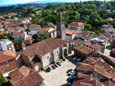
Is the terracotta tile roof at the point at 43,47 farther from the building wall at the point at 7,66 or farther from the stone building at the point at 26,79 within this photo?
the stone building at the point at 26,79

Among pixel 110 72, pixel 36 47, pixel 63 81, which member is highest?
pixel 36 47

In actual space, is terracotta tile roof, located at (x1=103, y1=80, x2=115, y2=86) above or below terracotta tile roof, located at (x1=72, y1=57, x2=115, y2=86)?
below

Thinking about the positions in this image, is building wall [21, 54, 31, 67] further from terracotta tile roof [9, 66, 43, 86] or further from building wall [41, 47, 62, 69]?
terracotta tile roof [9, 66, 43, 86]

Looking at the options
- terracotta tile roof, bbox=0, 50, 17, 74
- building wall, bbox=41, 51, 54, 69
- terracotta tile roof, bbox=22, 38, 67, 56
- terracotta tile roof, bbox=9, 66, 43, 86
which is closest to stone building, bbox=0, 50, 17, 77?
terracotta tile roof, bbox=0, 50, 17, 74

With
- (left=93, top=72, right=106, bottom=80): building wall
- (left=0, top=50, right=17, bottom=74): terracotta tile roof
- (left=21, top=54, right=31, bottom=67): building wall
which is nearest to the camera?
(left=93, top=72, right=106, bottom=80): building wall

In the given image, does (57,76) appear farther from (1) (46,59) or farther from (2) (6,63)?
(2) (6,63)

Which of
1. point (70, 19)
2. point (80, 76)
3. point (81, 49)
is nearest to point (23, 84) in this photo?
point (80, 76)

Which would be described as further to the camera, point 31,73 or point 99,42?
point 99,42

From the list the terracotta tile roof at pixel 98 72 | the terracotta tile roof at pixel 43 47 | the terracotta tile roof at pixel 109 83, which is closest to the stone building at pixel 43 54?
the terracotta tile roof at pixel 43 47

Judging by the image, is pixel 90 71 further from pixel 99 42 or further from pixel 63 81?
pixel 99 42
